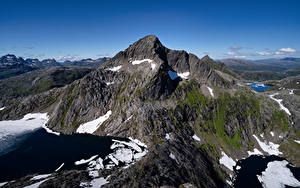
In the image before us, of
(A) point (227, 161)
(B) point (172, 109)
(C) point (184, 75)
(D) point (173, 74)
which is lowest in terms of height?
(A) point (227, 161)

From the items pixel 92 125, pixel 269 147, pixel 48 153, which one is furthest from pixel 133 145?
pixel 269 147

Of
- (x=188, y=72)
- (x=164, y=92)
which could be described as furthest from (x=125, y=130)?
(x=188, y=72)

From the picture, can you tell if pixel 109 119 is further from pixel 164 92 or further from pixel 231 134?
pixel 231 134

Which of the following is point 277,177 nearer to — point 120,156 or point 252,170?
point 252,170

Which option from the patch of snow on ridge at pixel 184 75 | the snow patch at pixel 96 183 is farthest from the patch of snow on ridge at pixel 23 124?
the patch of snow on ridge at pixel 184 75

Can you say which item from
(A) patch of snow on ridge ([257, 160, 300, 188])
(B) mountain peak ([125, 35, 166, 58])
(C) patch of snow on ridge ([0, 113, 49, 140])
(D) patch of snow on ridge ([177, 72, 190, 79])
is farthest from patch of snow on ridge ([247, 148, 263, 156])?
(C) patch of snow on ridge ([0, 113, 49, 140])

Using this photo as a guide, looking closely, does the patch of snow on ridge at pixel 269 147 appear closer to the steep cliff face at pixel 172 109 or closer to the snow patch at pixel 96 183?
the steep cliff face at pixel 172 109
